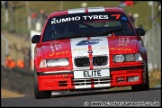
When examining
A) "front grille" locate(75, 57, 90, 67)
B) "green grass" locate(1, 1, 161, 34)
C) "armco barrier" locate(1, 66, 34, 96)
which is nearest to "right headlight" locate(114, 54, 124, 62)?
"front grille" locate(75, 57, 90, 67)

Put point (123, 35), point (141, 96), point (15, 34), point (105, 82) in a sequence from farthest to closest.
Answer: point (15, 34), point (123, 35), point (105, 82), point (141, 96)

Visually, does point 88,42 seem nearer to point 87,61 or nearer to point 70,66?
point 87,61

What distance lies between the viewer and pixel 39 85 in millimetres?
11297

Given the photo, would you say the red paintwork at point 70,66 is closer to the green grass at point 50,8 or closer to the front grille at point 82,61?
the front grille at point 82,61

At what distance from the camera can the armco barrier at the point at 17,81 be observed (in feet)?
83.0

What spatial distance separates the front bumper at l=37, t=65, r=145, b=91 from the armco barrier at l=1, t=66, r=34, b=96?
12748mm

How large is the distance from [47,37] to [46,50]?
1152 mm

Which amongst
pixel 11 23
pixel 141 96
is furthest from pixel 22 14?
pixel 141 96

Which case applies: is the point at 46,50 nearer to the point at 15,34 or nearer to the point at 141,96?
the point at 141,96

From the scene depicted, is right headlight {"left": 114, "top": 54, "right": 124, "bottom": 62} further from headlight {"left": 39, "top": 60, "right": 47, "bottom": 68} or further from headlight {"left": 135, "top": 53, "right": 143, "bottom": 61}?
headlight {"left": 39, "top": 60, "right": 47, "bottom": 68}

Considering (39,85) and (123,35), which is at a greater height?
(123,35)

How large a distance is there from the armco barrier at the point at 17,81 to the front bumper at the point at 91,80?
502 inches

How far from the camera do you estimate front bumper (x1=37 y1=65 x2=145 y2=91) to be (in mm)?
11016

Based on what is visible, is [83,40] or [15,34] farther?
[15,34]
